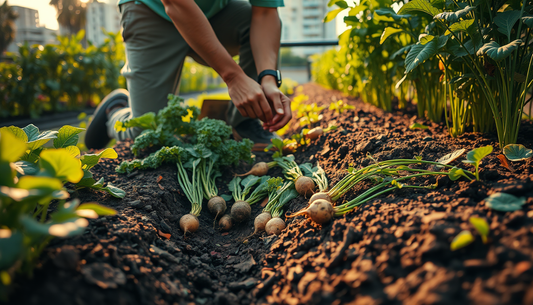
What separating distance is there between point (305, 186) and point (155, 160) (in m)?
0.92

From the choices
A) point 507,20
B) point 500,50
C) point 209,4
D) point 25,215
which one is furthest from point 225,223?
point 209,4

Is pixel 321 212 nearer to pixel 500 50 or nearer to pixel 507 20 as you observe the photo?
pixel 500 50

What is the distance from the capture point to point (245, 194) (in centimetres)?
181

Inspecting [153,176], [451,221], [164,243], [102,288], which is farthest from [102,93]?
[451,221]

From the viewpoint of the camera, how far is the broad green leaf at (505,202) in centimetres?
89

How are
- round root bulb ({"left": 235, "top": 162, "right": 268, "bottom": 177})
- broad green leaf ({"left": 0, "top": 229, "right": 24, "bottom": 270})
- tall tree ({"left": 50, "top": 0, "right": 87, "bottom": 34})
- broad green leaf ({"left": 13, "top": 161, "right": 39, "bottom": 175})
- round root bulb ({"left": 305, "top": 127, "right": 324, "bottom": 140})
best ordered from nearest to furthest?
broad green leaf ({"left": 0, "top": 229, "right": 24, "bottom": 270})
broad green leaf ({"left": 13, "top": 161, "right": 39, "bottom": 175})
round root bulb ({"left": 235, "top": 162, "right": 268, "bottom": 177})
round root bulb ({"left": 305, "top": 127, "right": 324, "bottom": 140})
tall tree ({"left": 50, "top": 0, "right": 87, "bottom": 34})

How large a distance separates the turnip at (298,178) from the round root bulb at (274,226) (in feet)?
0.75

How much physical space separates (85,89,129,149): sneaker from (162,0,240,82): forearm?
1.51m

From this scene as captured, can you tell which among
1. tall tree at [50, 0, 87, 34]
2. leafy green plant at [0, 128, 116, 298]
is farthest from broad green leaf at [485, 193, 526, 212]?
tall tree at [50, 0, 87, 34]

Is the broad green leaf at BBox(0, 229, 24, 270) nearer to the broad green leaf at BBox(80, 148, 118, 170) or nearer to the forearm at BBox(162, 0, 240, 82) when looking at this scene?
the broad green leaf at BBox(80, 148, 118, 170)

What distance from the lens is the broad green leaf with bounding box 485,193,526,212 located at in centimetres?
89

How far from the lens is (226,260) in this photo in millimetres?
1375

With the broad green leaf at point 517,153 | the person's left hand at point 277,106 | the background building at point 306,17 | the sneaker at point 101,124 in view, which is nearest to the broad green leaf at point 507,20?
the broad green leaf at point 517,153

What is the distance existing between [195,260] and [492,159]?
4.47 ft
